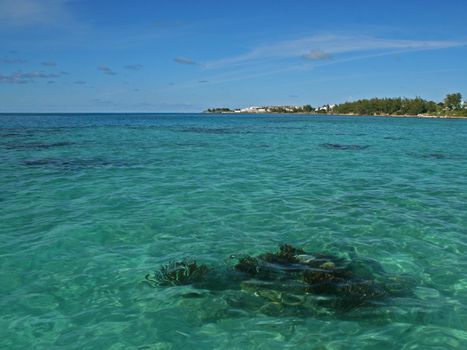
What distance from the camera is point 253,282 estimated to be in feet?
26.4

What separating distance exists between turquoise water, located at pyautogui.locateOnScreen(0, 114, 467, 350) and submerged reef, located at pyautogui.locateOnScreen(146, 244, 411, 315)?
17 cm

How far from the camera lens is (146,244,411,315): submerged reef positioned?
7.28 meters

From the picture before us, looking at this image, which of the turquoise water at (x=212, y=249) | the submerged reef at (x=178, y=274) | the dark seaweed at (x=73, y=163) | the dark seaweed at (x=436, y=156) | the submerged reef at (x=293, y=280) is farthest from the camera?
the dark seaweed at (x=436, y=156)

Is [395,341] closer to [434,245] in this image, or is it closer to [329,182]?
[434,245]

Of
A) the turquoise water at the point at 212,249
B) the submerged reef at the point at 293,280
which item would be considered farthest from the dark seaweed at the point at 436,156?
the submerged reef at the point at 293,280

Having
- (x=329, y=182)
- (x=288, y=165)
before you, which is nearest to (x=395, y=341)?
(x=329, y=182)

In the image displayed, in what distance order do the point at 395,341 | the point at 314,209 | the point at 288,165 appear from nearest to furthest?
the point at 395,341 < the point at 314,209 < the point at 288,165

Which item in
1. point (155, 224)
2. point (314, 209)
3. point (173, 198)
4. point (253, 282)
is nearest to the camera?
point (253, 282)

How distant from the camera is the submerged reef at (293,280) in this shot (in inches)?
287

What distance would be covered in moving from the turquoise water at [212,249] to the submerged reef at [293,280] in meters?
0.17

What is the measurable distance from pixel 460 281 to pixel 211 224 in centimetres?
653

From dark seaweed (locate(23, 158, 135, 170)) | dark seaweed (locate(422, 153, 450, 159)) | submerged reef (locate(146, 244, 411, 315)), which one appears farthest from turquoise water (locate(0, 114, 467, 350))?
dark seaweed (locate(422, 153, 450, 159))

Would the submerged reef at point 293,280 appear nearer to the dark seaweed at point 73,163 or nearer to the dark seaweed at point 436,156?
the dark seaweed at point 73,163

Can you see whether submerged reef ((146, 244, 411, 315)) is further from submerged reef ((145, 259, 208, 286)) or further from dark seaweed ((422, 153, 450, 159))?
dark seaweed ((422, 153, 450, 159))
